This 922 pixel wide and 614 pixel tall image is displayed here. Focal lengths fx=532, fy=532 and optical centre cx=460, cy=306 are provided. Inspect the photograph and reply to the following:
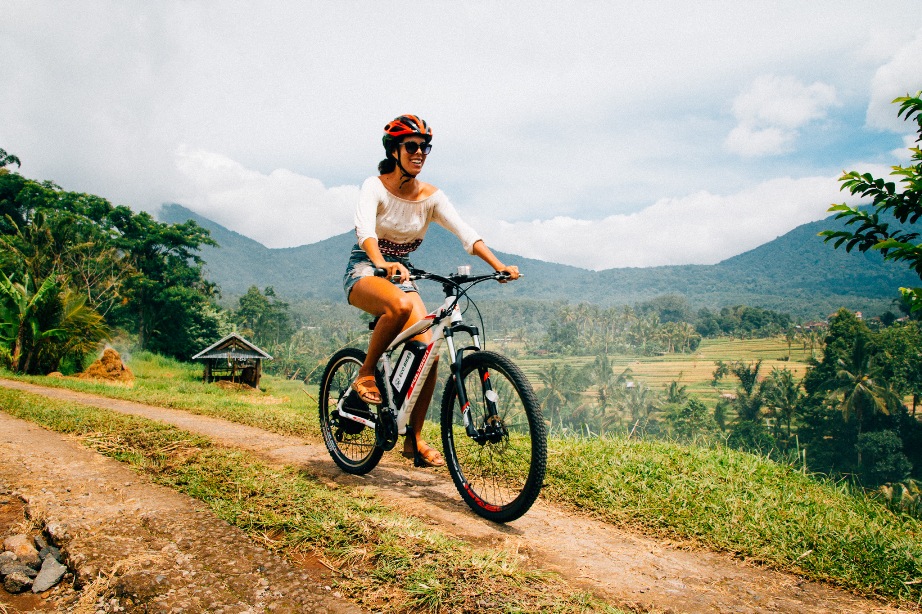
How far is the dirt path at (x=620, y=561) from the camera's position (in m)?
2.16

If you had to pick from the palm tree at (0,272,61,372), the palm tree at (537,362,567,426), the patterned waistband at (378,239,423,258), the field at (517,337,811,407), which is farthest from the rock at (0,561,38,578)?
the field at (517,337,811,407)

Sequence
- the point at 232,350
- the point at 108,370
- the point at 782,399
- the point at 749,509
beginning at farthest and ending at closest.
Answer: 1. the point at 782,399
2. the point at 232,350
3. the point at 108,370
4. the point at 749,509

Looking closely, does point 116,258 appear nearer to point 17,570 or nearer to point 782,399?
point 17,570

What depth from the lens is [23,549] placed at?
8.09 ft

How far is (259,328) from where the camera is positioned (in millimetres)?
92875

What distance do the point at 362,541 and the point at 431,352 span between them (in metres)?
1.30

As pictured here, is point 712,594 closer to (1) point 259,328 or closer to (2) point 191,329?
(2) point 191,329

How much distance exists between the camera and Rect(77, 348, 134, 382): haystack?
2050 cm

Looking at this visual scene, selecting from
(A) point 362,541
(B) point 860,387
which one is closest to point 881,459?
(B) point 860,387

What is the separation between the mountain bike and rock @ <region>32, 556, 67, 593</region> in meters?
1.78

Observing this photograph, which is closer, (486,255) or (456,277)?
(456,277)

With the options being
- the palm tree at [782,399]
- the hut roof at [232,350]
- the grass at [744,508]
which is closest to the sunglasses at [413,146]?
the grass at [744,508]

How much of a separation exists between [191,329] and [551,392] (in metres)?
81.5

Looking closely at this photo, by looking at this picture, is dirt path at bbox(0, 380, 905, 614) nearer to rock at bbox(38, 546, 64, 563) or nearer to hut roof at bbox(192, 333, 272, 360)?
rock at bbox(38, 546, 64, 563)
